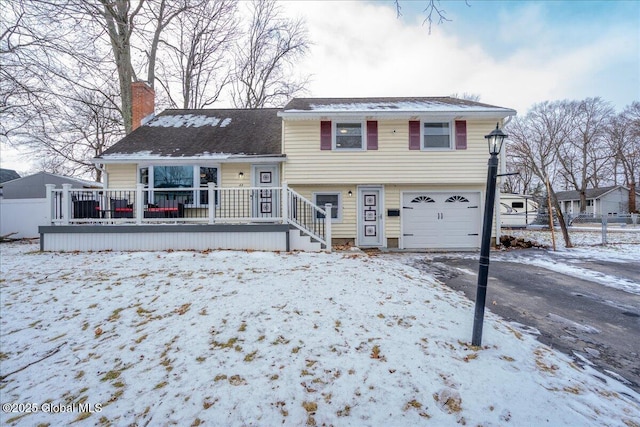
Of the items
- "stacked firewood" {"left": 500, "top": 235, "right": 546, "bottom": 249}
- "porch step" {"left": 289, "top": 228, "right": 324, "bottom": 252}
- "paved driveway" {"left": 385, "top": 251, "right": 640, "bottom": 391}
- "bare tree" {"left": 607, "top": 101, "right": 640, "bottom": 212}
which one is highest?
"bare tree" {"left": 607, "top": 101, "right": 640, "bottom": 212}

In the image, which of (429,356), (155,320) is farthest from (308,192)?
Answer: (429,356)

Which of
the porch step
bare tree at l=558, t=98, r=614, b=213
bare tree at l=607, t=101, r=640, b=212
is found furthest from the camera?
bare tree at l=558, t=98, r=614, b=213

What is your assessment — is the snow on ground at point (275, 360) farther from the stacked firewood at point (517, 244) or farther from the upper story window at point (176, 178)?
the stacked firewood at point (517, 244)

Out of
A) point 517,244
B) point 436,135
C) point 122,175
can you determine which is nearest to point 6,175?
point 122,175

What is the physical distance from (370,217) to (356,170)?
1.76 m

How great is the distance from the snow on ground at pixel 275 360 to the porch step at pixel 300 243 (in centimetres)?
269

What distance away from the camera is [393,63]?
9.53m

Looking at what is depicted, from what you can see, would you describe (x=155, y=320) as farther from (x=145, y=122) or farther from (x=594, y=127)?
(x=594, y=127)

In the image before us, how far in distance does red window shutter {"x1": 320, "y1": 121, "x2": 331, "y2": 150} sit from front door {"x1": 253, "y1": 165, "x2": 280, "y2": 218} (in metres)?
1.95


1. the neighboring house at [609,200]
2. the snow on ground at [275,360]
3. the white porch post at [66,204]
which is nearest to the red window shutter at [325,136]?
the snow on ground at [275,360]

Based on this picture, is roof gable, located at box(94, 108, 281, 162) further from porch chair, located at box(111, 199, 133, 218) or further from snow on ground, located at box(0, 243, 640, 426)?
A: snow on ground, located at box(0, 243, 640, 426)

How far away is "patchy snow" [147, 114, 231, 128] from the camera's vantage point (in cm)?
1184

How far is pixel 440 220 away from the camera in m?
10.0

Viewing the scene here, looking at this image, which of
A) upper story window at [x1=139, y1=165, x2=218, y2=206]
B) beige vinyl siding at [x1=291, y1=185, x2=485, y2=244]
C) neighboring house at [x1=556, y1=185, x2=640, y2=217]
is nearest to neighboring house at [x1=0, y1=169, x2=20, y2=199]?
upper story window at [x1=139, y1=165, x2=218, y2=206]
